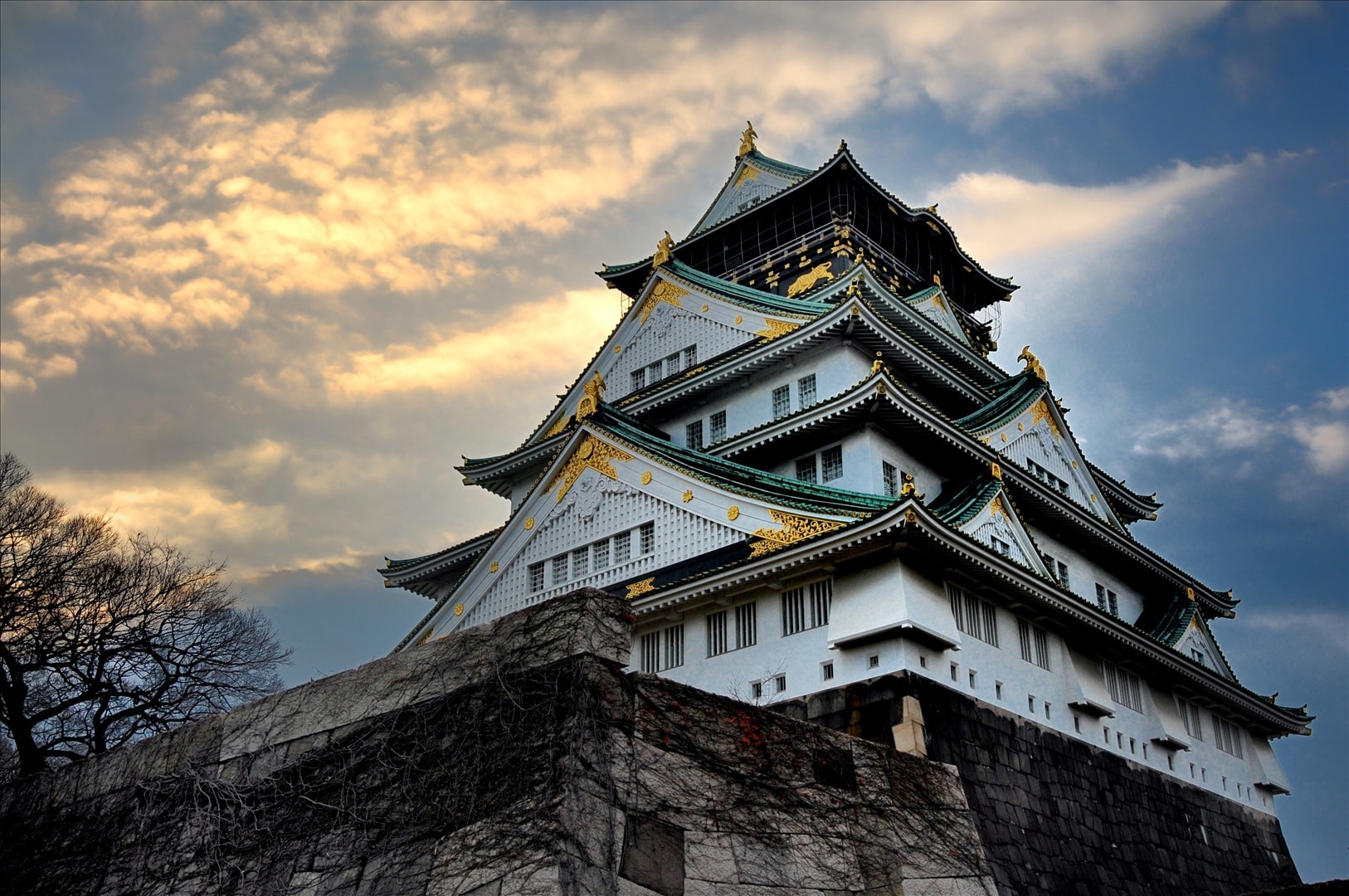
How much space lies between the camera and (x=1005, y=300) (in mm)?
41562

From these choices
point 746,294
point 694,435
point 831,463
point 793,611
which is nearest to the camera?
point 793,611

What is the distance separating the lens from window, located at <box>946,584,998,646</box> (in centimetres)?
2159

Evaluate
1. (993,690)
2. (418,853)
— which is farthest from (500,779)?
(993,690)

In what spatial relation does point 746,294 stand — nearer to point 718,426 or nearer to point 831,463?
point 718,426

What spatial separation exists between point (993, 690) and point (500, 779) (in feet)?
48.9

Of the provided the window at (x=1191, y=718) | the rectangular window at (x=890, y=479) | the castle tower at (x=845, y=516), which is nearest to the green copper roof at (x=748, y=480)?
the castle tower at (x=845, y=516)

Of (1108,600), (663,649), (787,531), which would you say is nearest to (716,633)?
(663,649)

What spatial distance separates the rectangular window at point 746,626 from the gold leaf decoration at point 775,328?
9475mm

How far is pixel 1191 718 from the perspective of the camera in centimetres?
2852

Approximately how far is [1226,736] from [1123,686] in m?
5.98

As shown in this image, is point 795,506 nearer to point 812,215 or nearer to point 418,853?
point 418,853

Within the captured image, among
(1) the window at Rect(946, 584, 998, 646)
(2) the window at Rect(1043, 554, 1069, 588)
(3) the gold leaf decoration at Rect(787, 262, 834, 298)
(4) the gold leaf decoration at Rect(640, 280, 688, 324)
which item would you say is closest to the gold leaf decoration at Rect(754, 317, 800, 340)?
(3) the gold leaf decoration at Rect(787, 262, 834, 298)

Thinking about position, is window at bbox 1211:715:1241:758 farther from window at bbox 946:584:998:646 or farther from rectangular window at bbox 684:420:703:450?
rectangular window at bbox 684:420:703:450

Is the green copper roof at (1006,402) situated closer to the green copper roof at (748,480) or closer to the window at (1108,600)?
the window at (1108,600)
